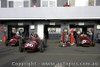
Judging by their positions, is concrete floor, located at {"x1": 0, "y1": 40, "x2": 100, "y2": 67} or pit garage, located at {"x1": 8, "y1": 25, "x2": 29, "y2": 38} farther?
pit garage, located at {"x1": 8, "y1": 25, "x2": 29, "y2": 38}

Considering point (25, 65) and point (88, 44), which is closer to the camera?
point (25, 65)

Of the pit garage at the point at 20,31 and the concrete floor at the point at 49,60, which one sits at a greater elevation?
the pit garage at the point at 20,31

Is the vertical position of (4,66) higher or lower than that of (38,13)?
lower

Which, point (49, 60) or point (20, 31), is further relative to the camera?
point (20, 31)

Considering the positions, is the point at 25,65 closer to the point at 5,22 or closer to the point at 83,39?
the point at 83,39

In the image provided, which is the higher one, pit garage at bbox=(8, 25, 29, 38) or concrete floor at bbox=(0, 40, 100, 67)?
pit garage at bbox=(8, 25, 29, 38)

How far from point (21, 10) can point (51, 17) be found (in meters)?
3.10

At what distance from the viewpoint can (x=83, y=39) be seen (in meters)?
7.03

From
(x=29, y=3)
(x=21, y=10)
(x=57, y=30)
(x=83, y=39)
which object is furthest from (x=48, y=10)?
(x=57, y=30)

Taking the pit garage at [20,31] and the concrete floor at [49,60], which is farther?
the pit garage at [20,31]

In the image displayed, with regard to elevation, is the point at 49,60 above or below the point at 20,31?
below

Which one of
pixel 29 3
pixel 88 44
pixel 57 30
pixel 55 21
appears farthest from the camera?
pixel 57 30

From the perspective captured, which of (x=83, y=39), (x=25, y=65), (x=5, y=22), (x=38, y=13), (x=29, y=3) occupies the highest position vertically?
(x=29, y=3)

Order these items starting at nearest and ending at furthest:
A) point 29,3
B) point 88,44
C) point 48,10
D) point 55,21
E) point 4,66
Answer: point 4,66, point 88,44, point 48,10, point 55,21, point 29,3
